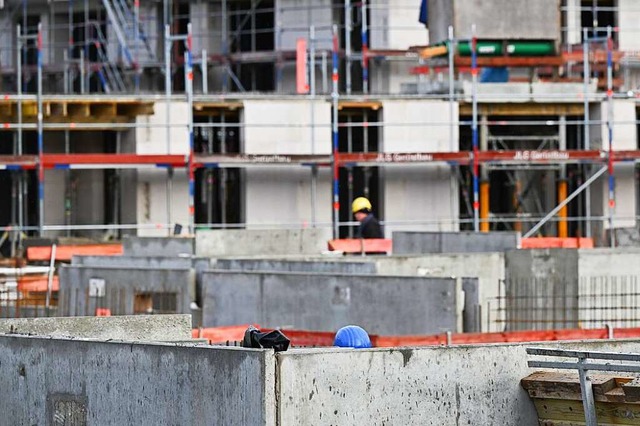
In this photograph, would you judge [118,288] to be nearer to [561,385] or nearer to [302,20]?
[561,385]

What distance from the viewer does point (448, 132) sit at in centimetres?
3412

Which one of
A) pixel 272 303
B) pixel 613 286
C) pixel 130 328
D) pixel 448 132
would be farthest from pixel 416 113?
pixel 130 328

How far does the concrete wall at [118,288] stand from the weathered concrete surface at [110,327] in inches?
336

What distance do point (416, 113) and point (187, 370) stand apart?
86.4 feet

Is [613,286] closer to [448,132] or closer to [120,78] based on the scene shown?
[448,132]

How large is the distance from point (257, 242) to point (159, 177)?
7.82 meters

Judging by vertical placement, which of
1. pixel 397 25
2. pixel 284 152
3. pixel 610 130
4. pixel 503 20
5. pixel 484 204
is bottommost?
pixel 484 204

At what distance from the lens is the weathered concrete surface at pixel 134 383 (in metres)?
7.75

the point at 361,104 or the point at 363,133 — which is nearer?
the point at 361,104

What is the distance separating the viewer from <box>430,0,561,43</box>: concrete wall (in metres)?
35.8

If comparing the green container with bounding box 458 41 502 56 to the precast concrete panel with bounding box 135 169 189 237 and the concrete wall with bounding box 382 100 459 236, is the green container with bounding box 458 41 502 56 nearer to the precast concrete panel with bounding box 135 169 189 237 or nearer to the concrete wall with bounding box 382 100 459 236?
the concrete wall with bounding box 382 100 459 236

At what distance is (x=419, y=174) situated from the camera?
112ft

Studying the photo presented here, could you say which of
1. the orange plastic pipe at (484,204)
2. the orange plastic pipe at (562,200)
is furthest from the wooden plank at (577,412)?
the orange plastic pipe at (562,200)

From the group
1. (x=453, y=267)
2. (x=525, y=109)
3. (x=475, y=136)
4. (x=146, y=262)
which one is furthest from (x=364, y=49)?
(x=453, y=267)
